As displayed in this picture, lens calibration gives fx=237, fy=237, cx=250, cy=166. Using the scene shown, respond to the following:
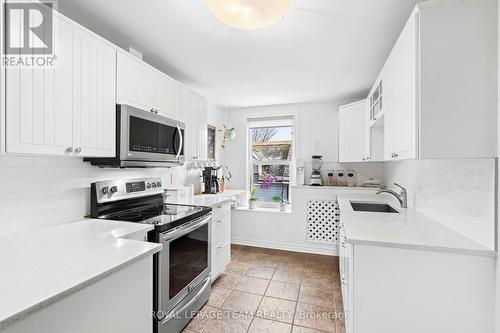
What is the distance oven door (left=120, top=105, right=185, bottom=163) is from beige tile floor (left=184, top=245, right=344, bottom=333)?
143 centimetres

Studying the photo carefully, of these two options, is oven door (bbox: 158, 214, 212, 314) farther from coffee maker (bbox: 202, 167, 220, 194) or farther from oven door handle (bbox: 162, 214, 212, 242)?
coffee maker (bbox: 202, 167, 220, 194)

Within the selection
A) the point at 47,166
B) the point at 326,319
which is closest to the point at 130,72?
the point at 47,166

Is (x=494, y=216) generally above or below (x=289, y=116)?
below

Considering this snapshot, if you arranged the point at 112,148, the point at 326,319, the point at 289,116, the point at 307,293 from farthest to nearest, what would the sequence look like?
the point at 289,116, the point at 307,293, the point at 326,319, the point at 112,148

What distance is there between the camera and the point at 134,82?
188 cm

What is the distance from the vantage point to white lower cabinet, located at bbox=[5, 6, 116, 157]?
1166 mm

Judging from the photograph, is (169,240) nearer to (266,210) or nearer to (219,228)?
(219,228)

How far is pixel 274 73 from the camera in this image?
2.61 m

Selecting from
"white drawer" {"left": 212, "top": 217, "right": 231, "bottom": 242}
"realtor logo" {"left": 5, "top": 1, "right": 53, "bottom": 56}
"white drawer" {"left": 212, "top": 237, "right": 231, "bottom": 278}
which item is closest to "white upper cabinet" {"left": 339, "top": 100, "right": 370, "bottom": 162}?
"white drawer" {"left": 212, "top": 217, "right": 231, "bottom": 242}

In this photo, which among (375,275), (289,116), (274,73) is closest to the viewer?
(375,275)

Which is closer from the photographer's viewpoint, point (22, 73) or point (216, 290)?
point (22, 73)

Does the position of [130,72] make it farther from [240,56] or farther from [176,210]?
[176,210]

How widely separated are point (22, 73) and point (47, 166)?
636mm

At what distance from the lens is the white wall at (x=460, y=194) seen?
4.09ft
